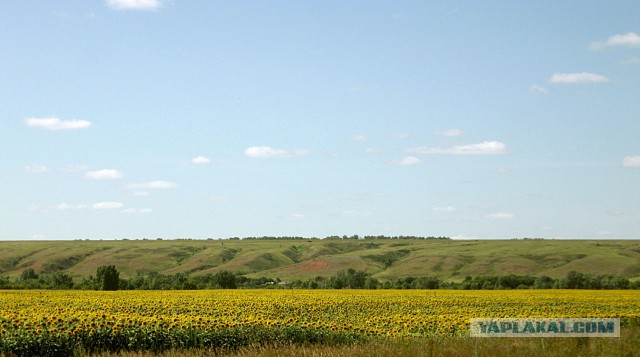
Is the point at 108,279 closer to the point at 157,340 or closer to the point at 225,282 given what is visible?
the point at 225,282

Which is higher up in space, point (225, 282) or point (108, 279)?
point (108, 279)

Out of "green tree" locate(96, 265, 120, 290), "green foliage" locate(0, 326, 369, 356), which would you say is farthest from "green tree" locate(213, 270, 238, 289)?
"green foliage" locate(0, 326, 369, 356)

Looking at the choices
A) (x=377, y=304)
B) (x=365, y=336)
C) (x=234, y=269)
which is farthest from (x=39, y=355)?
(x=234, y=269)

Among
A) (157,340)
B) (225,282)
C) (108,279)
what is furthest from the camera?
(225,282)

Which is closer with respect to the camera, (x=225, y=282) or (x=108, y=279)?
(x=108, y=279)

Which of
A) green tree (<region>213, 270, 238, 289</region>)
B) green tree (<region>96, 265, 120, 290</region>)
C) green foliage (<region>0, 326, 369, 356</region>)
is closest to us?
green foliage (<region>0, 326, 369, 356</region>)

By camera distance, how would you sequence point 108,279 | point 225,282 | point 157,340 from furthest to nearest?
point 225,282 → point 108,279 → point 157,340

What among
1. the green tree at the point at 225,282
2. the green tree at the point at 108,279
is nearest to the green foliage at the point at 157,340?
the green tree at the point at 108,279

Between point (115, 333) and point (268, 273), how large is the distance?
16016 centimetres

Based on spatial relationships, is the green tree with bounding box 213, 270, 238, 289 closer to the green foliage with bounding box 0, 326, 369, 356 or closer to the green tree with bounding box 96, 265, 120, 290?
the green tree with bounding box 96, 265, 120, 290

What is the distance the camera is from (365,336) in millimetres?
22875

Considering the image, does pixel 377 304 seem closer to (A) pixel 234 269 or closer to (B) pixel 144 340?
(B) pixel 144 340

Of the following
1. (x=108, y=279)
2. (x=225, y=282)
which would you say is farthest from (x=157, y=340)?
(x=225, y=282)

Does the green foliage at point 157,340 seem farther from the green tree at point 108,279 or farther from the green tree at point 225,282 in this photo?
the green tree at point 225,282
